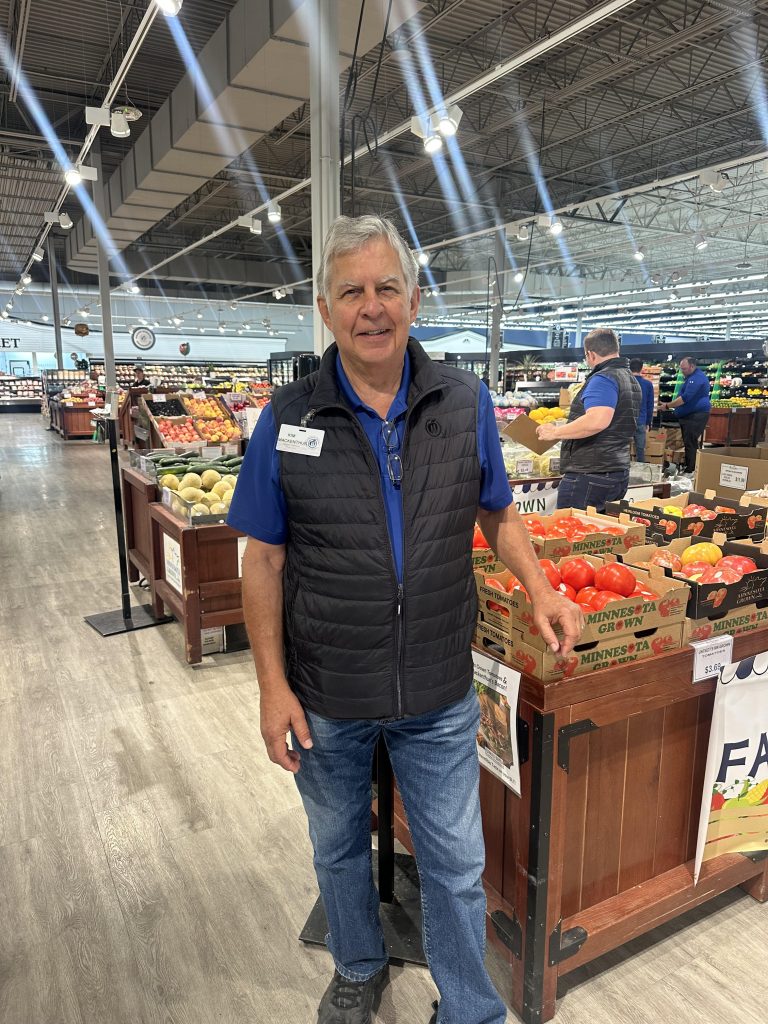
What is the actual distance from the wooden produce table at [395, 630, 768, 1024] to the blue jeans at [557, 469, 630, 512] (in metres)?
1.98

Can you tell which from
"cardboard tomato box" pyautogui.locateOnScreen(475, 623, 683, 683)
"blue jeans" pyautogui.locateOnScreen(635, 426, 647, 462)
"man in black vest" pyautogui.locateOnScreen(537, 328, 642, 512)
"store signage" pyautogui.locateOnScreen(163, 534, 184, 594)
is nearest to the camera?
"cardboard tomato box" pyautogui.locateOnScreen(475, 623, 683, 683)

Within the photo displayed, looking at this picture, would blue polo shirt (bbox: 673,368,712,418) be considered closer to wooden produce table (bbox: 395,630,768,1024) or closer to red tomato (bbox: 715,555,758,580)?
red tomato (bbox: 715,555,758,580)

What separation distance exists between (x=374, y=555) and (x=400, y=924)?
1.27m

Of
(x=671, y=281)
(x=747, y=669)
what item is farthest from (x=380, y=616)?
(x=671, y=281)

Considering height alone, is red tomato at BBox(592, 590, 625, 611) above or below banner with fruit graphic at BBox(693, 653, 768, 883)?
above

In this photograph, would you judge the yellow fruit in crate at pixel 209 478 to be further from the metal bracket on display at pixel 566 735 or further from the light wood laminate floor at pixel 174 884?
the metal bracket on display at pixel 566 735

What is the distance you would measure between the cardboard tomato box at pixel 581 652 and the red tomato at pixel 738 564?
358mm

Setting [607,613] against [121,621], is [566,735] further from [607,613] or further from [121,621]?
[121,621]

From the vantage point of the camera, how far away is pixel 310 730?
147 cm

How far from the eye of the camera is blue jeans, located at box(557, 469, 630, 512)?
384 cm

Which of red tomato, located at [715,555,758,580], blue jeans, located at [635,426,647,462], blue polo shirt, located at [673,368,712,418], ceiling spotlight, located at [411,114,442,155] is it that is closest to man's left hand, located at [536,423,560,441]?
red tomato, located at [715,555,758,580]

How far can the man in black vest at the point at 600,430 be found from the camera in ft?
12.0

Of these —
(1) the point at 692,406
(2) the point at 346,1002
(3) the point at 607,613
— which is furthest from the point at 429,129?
(2) the point at 346,1002

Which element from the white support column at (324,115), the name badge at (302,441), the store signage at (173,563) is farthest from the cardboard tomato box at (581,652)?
the white support column at (324,115)
